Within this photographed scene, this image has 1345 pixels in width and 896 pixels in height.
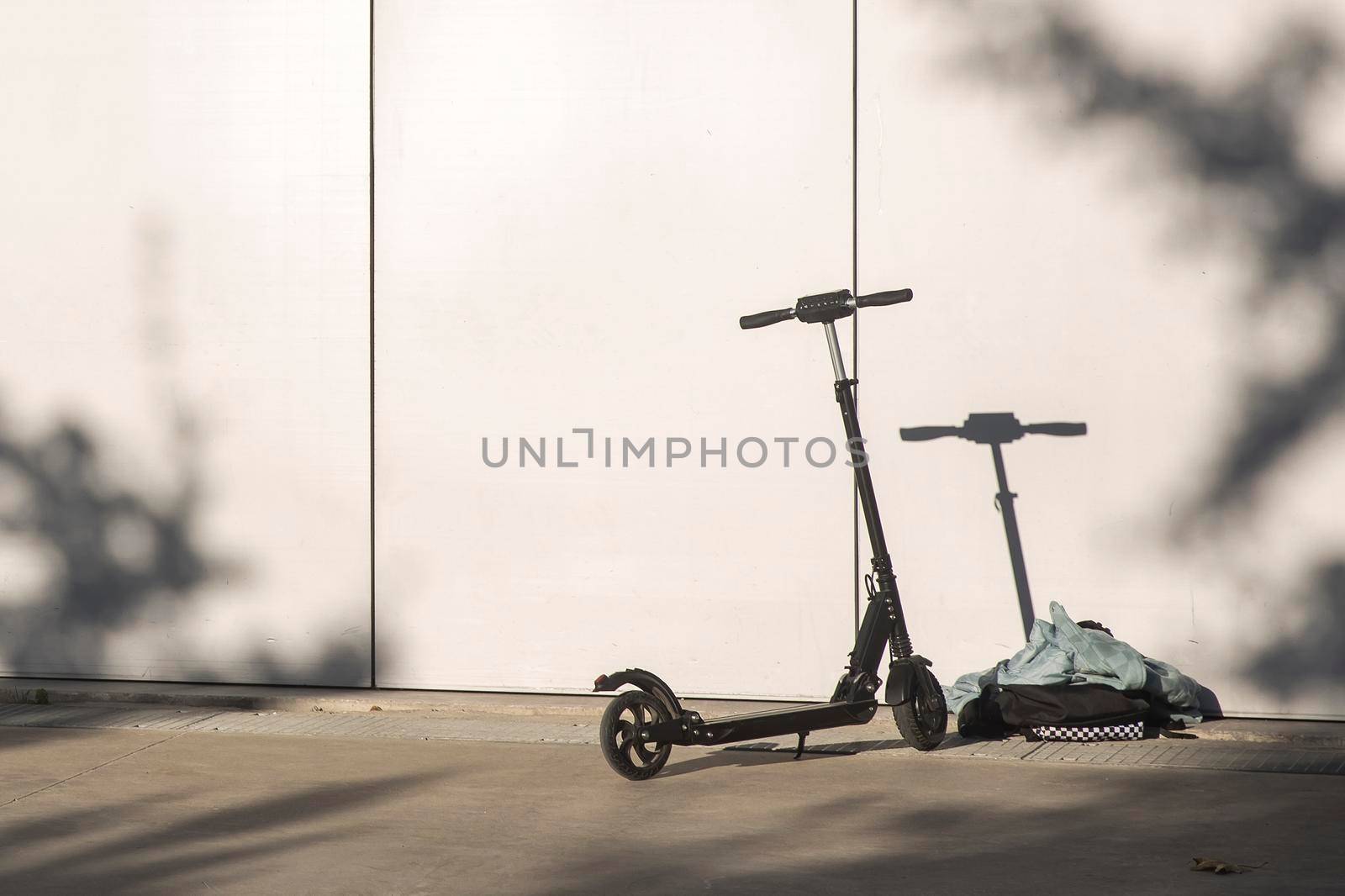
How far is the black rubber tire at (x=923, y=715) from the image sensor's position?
653cm

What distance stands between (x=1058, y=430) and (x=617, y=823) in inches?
109

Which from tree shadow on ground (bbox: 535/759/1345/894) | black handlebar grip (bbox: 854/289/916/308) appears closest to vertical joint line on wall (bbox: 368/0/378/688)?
tree shadow on ground (bbox: 535/759/1345/894)

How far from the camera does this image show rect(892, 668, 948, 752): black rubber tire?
21.4 feet

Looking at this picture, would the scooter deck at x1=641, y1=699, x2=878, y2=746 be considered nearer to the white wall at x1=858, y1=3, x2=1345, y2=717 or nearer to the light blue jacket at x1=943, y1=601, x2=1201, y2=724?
the light blue jacket at x1=943, y1=601, x2=1201, y2=724

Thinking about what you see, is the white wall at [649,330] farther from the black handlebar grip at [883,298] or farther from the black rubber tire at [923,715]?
the black handlebar grip at [883,298]

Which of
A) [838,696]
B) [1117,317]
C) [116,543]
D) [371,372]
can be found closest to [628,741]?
[838,696]

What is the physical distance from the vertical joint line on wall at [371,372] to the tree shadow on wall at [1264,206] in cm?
302

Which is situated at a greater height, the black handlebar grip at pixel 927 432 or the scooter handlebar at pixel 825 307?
the scooter handlebar at pixel 825 307

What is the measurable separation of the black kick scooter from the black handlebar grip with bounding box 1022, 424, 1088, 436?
890 mm

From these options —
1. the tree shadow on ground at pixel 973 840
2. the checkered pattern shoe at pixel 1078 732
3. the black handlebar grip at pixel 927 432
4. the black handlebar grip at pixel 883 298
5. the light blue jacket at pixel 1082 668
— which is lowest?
the tree shadow on ground at pixel 973 840

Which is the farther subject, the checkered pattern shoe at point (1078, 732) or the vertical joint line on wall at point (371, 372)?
the vertical joint line on wall at point (371, 372)

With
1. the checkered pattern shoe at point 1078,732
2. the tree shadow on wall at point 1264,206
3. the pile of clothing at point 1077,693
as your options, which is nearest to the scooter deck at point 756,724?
the pile of clothing at point 1077,693

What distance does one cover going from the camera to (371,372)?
7930 mm

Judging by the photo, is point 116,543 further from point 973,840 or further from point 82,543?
point 973,840
